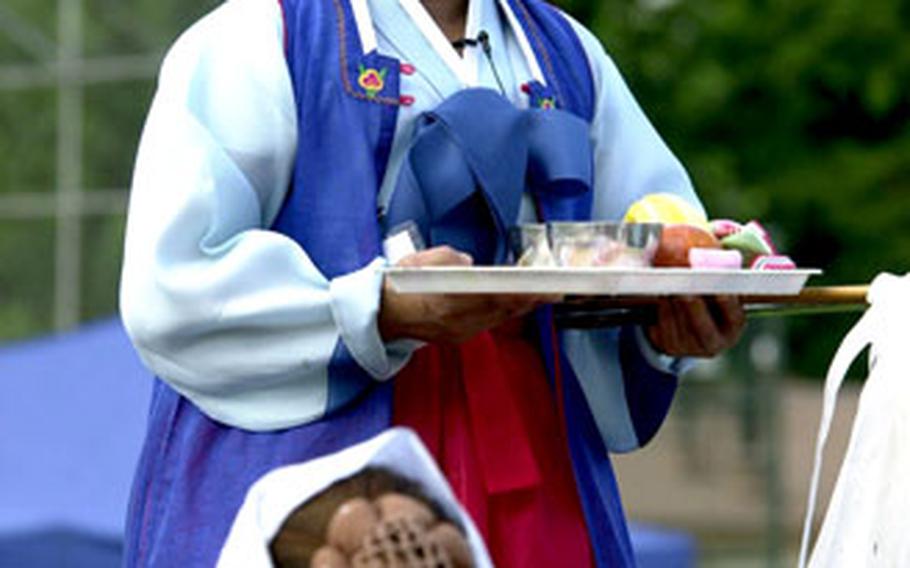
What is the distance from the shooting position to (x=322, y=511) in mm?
2020

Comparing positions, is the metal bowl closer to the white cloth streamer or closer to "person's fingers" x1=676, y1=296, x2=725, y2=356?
"person's fingers" x1=676, y1=296, x2=725, y2=356

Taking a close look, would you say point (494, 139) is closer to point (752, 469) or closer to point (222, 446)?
point (222, 446)

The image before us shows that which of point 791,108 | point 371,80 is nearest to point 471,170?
point 371,80

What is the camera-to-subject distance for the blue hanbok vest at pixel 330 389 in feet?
8.43

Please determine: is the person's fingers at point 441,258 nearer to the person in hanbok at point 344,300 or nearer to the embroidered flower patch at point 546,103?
the person in hanbok at point 344,300

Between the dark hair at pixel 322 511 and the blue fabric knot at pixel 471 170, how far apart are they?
2.04 ft

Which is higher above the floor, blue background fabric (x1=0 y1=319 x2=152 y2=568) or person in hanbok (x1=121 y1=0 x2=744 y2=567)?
person in hanbok (x1=121 y1=0 x2=744 y2=567)

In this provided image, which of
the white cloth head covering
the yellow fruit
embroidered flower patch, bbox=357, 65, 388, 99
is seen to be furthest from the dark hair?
embroidered flower patch, bbox=357, 65, 388, 99

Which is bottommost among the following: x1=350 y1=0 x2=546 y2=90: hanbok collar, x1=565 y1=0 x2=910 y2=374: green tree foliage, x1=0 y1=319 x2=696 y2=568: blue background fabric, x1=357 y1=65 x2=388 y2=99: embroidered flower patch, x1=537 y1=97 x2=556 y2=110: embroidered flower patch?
x1=0 y1=319 x2=696 y2=568: blue background fabric

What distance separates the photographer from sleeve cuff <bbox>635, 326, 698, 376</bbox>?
275cm

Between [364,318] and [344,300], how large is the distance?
0.03 metres

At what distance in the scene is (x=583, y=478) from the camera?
8.80 feet

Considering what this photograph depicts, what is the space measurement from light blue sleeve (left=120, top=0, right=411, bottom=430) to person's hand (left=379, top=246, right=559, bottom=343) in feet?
0.06

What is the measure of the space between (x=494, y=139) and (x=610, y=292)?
31 cm
